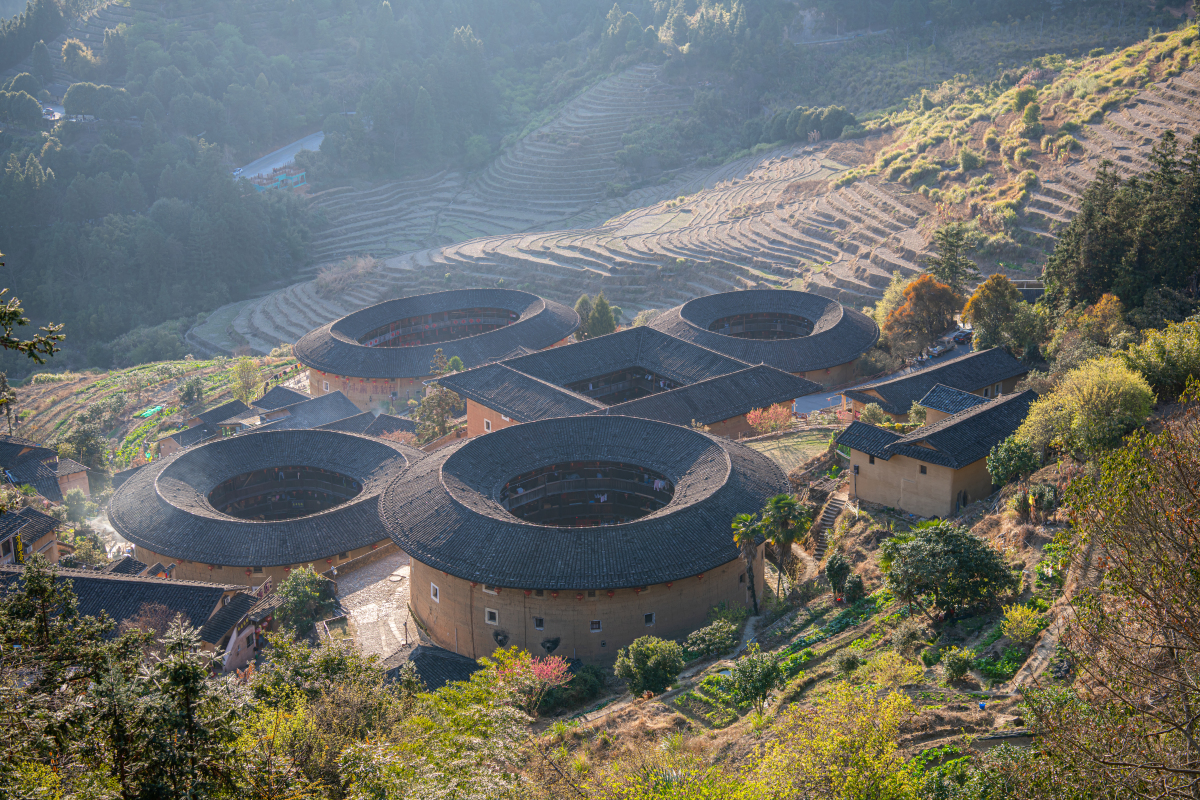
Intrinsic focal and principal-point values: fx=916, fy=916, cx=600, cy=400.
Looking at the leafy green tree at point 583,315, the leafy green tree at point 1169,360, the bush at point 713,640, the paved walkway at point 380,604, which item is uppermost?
the leafy green tree at point 1169,360

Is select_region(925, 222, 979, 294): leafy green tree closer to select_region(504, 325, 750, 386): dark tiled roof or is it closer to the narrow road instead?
select_region(504, 325, 750, 386): dark tiled roof

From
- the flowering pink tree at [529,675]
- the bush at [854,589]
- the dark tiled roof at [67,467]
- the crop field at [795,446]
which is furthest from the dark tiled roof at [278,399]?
the bush at [854,589]

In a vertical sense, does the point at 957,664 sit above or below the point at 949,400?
above

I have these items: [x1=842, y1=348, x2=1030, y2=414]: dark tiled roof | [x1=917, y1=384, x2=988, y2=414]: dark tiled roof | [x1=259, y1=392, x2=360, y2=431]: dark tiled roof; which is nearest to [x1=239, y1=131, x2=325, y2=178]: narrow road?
[x1=259, y1=392, x2=360, y2=431]: dark tiled roof

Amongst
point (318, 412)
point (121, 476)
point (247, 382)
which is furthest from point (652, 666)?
point (247, 382)

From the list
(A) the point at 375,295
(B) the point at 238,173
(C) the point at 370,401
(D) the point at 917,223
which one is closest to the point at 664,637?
(C) the point at 370,401

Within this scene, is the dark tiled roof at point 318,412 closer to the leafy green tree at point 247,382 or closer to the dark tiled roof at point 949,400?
the leafy green tree at point 247,382

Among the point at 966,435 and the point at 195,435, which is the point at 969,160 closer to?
the point at 966,435
